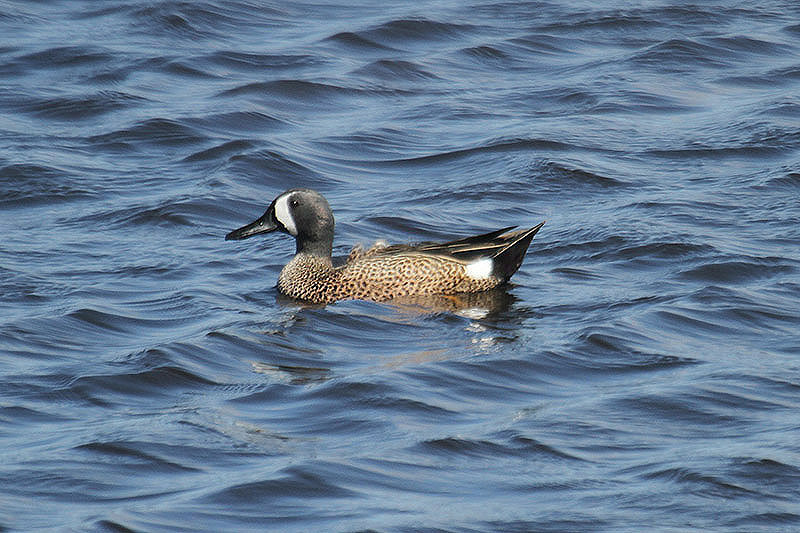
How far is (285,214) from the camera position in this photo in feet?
35.0

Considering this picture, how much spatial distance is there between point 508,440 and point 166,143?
702 centimetres

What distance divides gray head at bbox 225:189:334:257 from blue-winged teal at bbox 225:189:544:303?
1.4 inches

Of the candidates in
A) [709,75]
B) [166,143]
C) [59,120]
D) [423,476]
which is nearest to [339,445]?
[423,476]

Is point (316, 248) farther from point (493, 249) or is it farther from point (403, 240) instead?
point (493, 249)

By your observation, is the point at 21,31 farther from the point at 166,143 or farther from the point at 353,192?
the point at 353,192

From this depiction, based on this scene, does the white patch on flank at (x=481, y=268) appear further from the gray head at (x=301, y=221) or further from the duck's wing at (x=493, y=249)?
the gray head at (x=301, y=221)

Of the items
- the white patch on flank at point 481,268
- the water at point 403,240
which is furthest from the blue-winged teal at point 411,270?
the water at point 403,240

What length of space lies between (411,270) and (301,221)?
867 millimetres

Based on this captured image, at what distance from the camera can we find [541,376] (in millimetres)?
8445

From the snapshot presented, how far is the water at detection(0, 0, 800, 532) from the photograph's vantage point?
682 cm

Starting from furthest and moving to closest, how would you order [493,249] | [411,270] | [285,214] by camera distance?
[285,214]
[411,270]
[493,249]

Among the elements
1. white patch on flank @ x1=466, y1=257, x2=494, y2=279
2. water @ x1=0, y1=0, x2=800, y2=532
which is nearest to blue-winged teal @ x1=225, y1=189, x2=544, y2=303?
white patch on flank @ x1=466, y1=257, x2=494, y2=279

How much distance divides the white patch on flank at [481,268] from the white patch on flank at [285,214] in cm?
120

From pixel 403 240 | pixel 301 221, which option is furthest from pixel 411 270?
pixel 403 240
